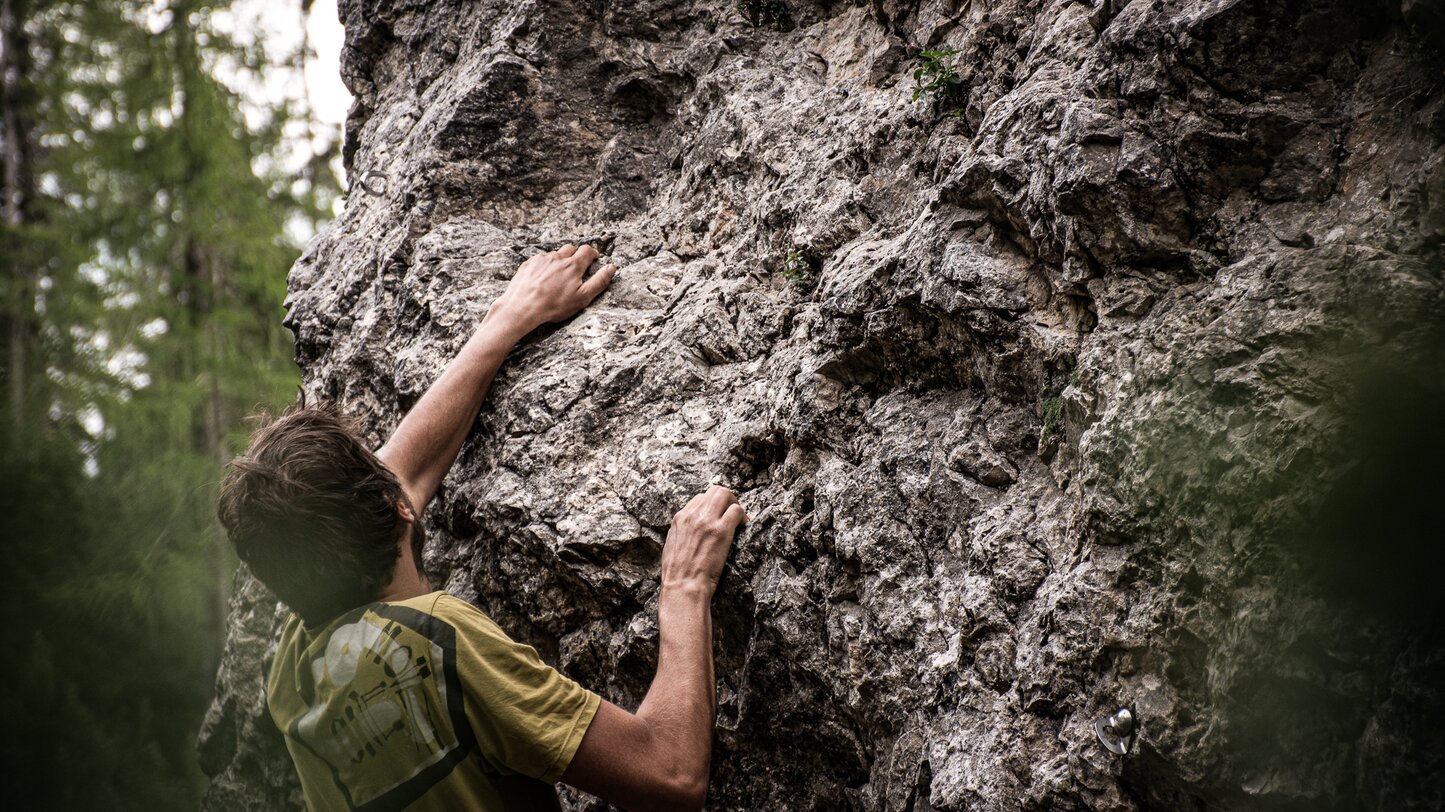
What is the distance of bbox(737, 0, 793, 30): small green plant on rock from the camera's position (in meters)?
3.37

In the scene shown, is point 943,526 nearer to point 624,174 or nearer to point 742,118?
point 742,118

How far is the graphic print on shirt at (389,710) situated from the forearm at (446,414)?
0.67 metres

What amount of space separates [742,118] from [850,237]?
0.77 metres

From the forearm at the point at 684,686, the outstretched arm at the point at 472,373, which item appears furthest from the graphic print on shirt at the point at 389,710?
the outstretched arm at the point at 472,373

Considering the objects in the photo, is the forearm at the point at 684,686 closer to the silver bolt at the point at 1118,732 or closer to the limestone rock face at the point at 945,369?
the limestone rock face at the point at 945,369

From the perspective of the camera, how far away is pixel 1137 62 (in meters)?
1.97

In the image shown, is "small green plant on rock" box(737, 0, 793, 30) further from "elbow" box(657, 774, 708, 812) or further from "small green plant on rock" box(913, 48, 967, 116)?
"elbow" box(657, 774, 708, 812)

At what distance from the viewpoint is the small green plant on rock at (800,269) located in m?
2.80

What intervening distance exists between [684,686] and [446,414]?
1.24m

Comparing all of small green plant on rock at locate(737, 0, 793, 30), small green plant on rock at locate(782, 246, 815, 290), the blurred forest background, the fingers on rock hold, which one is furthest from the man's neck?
the blurred forest background

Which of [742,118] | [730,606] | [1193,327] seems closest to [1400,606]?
[1193,327]

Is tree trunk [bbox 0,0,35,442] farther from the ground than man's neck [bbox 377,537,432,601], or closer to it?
farther from the ground

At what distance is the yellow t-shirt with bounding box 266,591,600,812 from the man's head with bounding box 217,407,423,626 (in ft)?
0.43

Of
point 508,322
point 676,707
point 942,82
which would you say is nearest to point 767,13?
point 942,82
